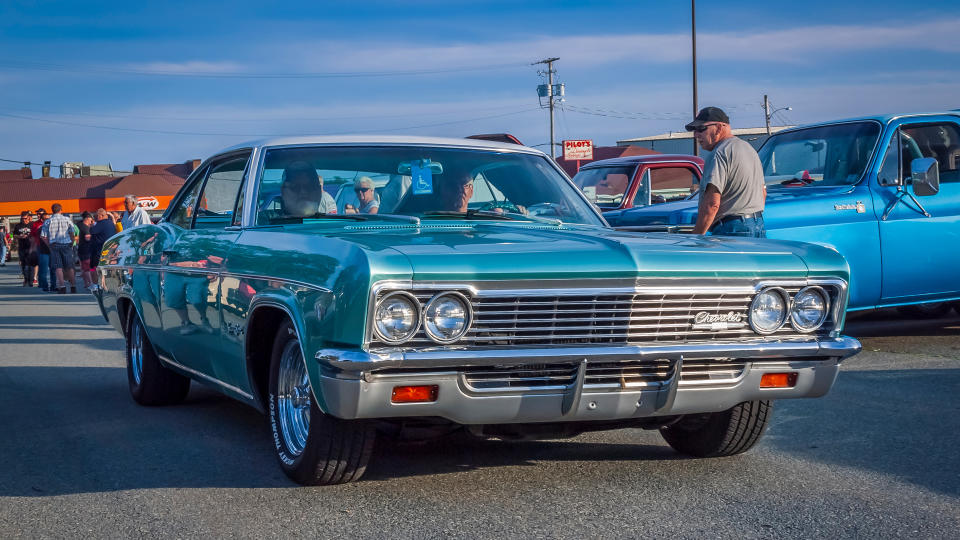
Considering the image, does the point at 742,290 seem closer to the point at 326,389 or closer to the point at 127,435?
the point at 326,389

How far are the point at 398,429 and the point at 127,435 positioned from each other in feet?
6.79

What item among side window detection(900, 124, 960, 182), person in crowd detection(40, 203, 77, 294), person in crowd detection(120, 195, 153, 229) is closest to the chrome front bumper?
side window detection(900, 124, 960, 182)

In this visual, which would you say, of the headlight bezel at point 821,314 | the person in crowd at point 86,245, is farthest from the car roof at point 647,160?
the person in crowd at point 86,245

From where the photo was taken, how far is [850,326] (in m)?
10.6

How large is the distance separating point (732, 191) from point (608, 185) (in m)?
5.18

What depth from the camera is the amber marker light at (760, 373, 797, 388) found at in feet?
14.6

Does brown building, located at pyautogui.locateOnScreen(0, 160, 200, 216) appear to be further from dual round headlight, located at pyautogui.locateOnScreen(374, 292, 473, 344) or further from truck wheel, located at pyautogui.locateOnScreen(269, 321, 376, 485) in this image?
dual round headlight, located at pyautogui.locateOnScreen(374, 292, 473, 344)

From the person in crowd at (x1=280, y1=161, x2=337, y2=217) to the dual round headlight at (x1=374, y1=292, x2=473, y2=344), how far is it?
1553 mm

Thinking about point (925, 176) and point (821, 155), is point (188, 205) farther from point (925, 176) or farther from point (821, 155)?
point (925, 176)

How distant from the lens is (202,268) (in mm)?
5500

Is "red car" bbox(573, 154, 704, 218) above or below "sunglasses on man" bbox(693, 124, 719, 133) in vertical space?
below

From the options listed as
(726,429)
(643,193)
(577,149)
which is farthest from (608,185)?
(577,149)

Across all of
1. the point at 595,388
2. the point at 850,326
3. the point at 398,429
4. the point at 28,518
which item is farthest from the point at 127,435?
the point at 850,326

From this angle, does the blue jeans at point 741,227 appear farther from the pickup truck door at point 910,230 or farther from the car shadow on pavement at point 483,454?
the car shadow on pavement at point 483,454
